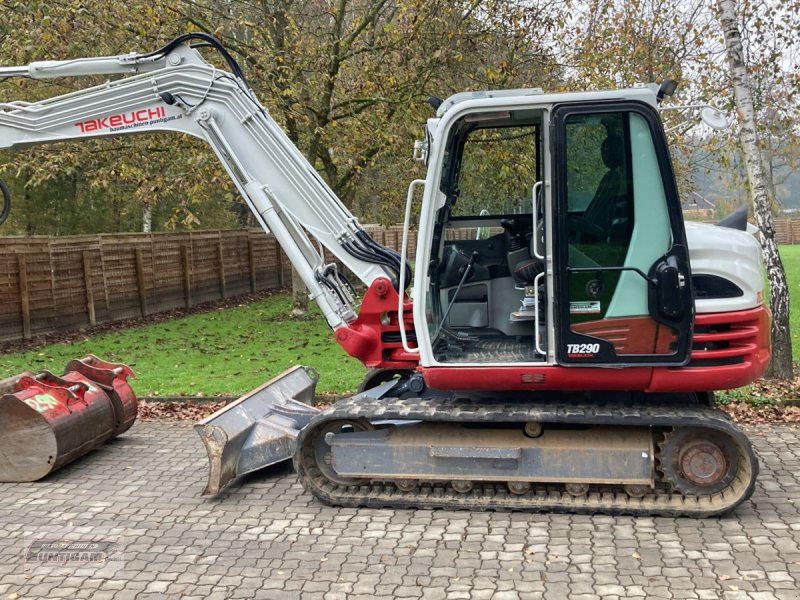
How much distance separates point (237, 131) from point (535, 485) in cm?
351

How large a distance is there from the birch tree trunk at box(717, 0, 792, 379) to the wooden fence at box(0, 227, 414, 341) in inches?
452

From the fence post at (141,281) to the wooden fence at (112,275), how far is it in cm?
2

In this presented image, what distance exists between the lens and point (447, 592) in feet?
13.9

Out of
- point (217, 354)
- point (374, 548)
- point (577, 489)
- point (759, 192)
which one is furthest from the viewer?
point (217, 354)

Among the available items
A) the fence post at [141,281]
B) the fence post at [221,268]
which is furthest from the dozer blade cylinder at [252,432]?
the fence post at [221,268]

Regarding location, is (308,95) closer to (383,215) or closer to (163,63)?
(383,215)

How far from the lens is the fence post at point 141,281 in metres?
17.0

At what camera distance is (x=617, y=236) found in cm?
504

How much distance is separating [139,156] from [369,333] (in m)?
9.78

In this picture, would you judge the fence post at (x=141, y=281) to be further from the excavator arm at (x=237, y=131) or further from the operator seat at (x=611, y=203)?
the operator seat at (x=611, y=203)

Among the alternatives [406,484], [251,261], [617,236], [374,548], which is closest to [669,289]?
[617,236]

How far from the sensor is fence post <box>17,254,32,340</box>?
542 inches

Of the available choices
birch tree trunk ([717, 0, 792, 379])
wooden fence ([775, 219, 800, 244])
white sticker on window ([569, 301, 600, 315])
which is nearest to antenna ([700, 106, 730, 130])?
white sticker on window ([569, 301, 600, 315])

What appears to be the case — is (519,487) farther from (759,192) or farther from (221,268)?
(221,268)
